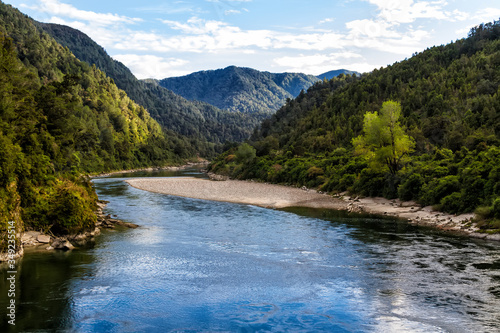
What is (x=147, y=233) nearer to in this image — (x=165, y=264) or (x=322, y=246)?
(x=165, y=264)

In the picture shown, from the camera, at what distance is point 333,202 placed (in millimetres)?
66000

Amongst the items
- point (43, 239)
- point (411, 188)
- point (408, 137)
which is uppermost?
point (408, 137)

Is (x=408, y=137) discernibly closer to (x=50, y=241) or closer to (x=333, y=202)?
(x=333, y=202)

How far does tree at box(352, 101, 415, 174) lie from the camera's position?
6284 centimetres

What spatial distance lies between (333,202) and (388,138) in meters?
13.8

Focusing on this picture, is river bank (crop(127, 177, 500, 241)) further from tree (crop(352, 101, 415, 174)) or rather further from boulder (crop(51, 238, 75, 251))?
boulder (crop(51, 238, 75, 251))

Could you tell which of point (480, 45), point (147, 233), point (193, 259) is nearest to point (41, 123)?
point (147, 233)

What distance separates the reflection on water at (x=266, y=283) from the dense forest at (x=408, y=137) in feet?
42.9

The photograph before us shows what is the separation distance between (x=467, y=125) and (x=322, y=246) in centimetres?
5262

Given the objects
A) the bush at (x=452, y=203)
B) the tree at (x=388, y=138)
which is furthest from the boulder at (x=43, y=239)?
the tree at (x=388, y=138)

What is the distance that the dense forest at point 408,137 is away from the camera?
51.0 metres

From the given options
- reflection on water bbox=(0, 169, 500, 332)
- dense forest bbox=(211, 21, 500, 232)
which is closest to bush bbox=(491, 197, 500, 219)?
dense forest bbox=(211, 21, 500, 232)

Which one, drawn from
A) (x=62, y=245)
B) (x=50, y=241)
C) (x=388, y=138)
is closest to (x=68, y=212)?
(x=50, y=241)

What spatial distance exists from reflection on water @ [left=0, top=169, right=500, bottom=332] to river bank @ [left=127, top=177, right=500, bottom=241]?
422cm
